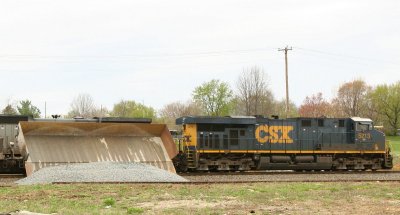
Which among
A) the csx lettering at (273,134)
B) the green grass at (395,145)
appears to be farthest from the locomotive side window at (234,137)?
the green grass at (395,145)

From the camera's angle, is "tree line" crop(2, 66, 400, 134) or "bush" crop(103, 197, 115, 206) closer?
"bush" crop(103, 197, 115, 206)

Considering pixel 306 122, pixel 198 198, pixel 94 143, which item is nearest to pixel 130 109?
pixel 306 122

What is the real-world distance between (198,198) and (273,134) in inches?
588

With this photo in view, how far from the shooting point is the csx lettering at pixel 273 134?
2850 centimetres

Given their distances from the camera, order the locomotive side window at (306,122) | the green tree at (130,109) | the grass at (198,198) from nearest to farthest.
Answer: the grass at (198,198) < the locomotive side window at (306,122) < the green tree at (130,109)

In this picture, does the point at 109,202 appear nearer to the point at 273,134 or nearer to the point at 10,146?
the point at 10,146

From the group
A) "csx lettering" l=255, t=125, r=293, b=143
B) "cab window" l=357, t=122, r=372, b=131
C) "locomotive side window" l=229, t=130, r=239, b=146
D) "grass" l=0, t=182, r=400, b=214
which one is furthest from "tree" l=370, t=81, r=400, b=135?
"grass" l=0, t=182, r=400, b=214

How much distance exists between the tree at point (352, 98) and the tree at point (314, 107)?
217 centimetres

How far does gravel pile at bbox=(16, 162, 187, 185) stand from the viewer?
18828mm

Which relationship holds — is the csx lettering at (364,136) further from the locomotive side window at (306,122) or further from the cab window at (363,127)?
the locomotive side window at (306,122)

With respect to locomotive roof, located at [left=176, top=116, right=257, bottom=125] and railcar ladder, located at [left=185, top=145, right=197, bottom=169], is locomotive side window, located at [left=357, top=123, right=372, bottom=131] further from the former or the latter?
railcar ladder, located at [left=185, top=145, right=197, bottom=169]

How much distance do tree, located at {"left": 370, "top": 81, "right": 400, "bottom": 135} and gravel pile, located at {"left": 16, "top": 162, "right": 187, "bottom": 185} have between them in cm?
8574

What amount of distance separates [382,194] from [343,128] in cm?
1452

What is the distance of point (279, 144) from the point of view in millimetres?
28594
